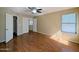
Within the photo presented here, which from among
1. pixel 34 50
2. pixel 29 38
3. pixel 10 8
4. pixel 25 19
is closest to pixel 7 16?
pixel 10 8

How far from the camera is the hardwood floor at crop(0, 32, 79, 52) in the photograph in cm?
256

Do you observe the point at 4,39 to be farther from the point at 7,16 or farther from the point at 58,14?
the point at 58,14

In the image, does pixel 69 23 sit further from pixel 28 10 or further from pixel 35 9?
pixel 28 10

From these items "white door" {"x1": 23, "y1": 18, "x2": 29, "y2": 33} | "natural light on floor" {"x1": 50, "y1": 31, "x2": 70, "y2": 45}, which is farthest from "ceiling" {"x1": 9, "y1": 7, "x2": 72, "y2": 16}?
"natural light on floor" {"x1": 50, "y1": 31, "x2": 70, "y2": 45}

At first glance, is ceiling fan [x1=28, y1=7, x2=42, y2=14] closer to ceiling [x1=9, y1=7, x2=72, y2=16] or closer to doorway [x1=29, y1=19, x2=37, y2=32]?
ceiling [x1=9, y1=7, x2=72, y2=16]

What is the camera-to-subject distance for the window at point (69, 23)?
258cm

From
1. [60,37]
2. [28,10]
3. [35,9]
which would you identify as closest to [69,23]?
[60,37]

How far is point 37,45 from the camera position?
2.62 meters

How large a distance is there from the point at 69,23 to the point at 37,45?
100cm

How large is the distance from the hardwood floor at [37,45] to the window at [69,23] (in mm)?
360

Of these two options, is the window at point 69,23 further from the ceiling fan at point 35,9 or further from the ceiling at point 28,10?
the ceiling fan at point 35,9

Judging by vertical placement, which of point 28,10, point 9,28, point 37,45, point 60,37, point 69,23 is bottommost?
point 37,45

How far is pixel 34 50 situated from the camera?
2580 millimetres

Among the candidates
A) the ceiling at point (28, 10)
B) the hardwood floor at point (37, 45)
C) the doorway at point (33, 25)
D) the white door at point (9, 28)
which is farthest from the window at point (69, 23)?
the white door at point (9, 28)
